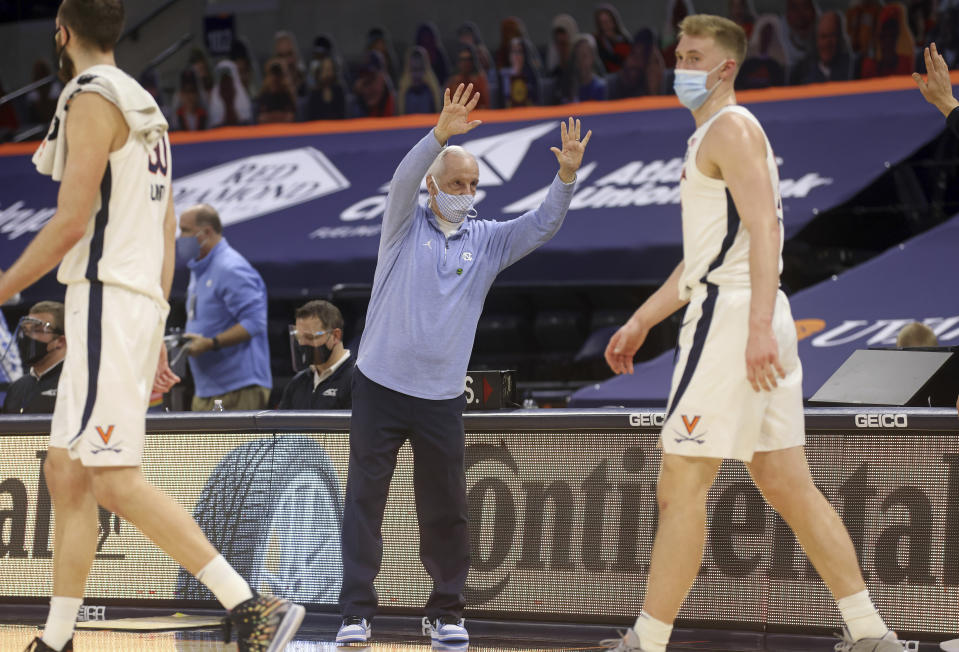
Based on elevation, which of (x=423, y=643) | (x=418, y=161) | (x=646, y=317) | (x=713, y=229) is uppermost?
(x=418, y=161)

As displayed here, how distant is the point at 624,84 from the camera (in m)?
12.2

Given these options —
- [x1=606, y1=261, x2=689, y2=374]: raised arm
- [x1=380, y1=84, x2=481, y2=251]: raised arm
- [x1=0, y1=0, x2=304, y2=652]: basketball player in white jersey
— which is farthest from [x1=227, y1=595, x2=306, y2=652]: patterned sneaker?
[x1=380, y1=84, x2=481, y2=251]: raised arm

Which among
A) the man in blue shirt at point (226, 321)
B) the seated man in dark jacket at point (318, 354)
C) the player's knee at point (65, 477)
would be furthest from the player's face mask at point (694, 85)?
the man in blue shirt at point (226, 321)

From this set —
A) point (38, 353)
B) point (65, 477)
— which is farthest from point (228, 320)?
point (65, 477)

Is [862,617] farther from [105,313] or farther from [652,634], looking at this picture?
[105,313]

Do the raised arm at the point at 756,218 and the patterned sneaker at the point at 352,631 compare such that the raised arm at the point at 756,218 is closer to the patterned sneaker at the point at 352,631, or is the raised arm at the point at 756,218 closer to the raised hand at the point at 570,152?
the raised hand at the point at 570,152

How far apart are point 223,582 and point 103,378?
0.66 m

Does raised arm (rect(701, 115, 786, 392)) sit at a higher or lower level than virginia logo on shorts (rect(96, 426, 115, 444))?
higher

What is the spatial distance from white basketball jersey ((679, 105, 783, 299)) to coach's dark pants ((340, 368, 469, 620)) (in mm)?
1282

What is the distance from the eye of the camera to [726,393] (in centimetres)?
362

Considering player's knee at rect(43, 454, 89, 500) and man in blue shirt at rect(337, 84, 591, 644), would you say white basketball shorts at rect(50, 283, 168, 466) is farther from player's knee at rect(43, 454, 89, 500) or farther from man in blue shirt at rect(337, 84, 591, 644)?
man in blue shirt at rect(337, 84, 591, 644)

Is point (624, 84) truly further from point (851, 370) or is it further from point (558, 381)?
point (851, 370)

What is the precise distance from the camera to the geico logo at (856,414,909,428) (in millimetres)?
4531

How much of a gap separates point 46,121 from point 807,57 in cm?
932
